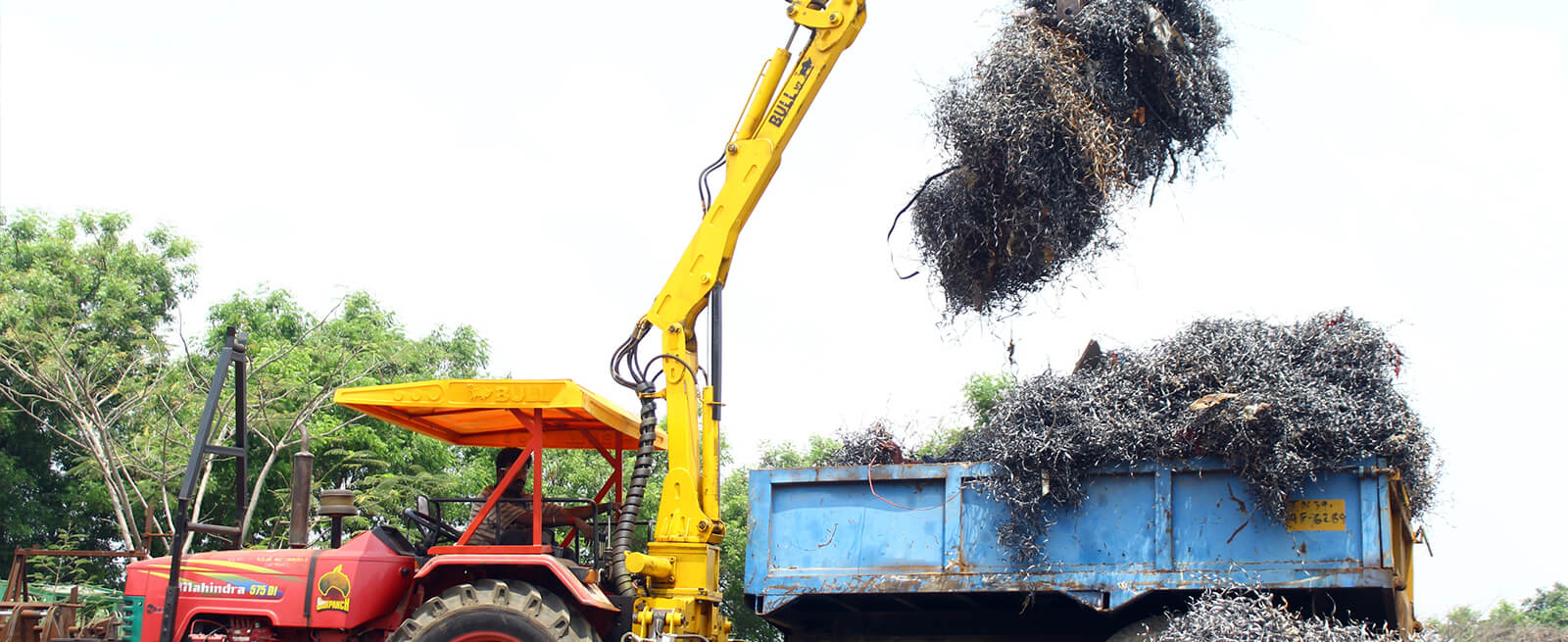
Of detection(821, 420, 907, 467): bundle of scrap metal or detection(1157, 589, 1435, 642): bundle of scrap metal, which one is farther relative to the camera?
detection(821, 420, 907, 467): bundle of scrap metal

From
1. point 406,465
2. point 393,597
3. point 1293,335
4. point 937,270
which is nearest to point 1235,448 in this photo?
point 1293,335

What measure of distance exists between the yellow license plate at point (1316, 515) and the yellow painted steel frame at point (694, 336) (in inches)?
124

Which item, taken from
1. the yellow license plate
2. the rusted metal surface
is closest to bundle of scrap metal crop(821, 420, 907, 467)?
the rusted metal surface

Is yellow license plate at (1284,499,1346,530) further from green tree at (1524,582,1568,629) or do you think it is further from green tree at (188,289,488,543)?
green tree at (1524,582,1568,629)

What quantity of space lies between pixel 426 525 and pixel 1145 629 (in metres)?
3.98

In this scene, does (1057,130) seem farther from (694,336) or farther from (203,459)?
(203,459)

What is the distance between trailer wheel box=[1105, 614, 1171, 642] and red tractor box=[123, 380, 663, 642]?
2.77 meters

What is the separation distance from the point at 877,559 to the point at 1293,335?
2.78 metres

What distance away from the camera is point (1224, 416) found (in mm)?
6879

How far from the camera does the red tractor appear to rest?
20.4ft

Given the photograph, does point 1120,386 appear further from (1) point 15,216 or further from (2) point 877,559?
(1) point 15,216

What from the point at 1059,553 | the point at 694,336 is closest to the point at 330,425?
the point at 694,336

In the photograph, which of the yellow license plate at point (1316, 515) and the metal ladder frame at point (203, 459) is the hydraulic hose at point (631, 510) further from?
the yellow license plate at point (1316, 515)

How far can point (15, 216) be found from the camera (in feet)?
74.4
